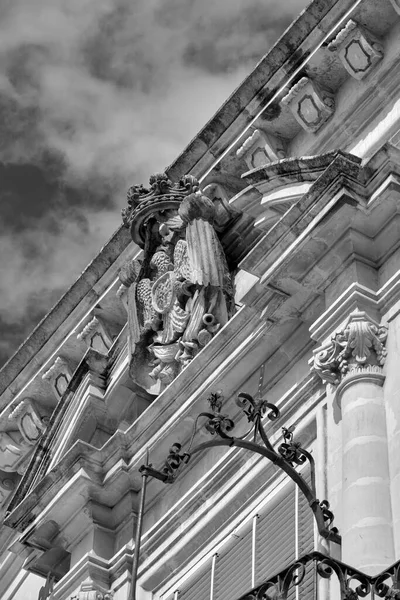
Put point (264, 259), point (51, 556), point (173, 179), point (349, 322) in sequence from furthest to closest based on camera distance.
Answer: point (173, 179) → point (51, 556) → point (264, 259) → point (349, 322)

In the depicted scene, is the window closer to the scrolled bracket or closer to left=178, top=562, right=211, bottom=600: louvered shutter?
left=178, top=562, right=211, bottom=600: louvered shutter

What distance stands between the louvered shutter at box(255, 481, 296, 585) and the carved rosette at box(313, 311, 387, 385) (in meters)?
1.03

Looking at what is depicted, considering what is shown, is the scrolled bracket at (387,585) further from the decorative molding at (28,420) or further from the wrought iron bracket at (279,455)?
the decorative molding at (28,420)

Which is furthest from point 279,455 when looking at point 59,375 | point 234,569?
point 59,375

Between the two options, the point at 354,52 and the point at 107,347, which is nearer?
the point at 354,52

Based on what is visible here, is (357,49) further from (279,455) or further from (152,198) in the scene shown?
(279,455)

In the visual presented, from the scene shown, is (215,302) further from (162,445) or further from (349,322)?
(349,322)

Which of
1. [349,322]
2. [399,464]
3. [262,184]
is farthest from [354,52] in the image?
[399,464]

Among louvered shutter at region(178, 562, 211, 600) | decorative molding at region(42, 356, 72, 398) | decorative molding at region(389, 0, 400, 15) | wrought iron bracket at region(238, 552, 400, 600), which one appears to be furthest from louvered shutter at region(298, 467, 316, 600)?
decorative molding at region(42, 356, 72, 398)

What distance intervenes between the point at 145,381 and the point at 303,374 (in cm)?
280

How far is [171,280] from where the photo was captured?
56.2ft

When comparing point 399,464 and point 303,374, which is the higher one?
point 303,374

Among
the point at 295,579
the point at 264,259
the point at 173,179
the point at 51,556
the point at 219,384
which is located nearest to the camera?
the point at 295,579

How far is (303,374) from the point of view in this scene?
14.8 meters
